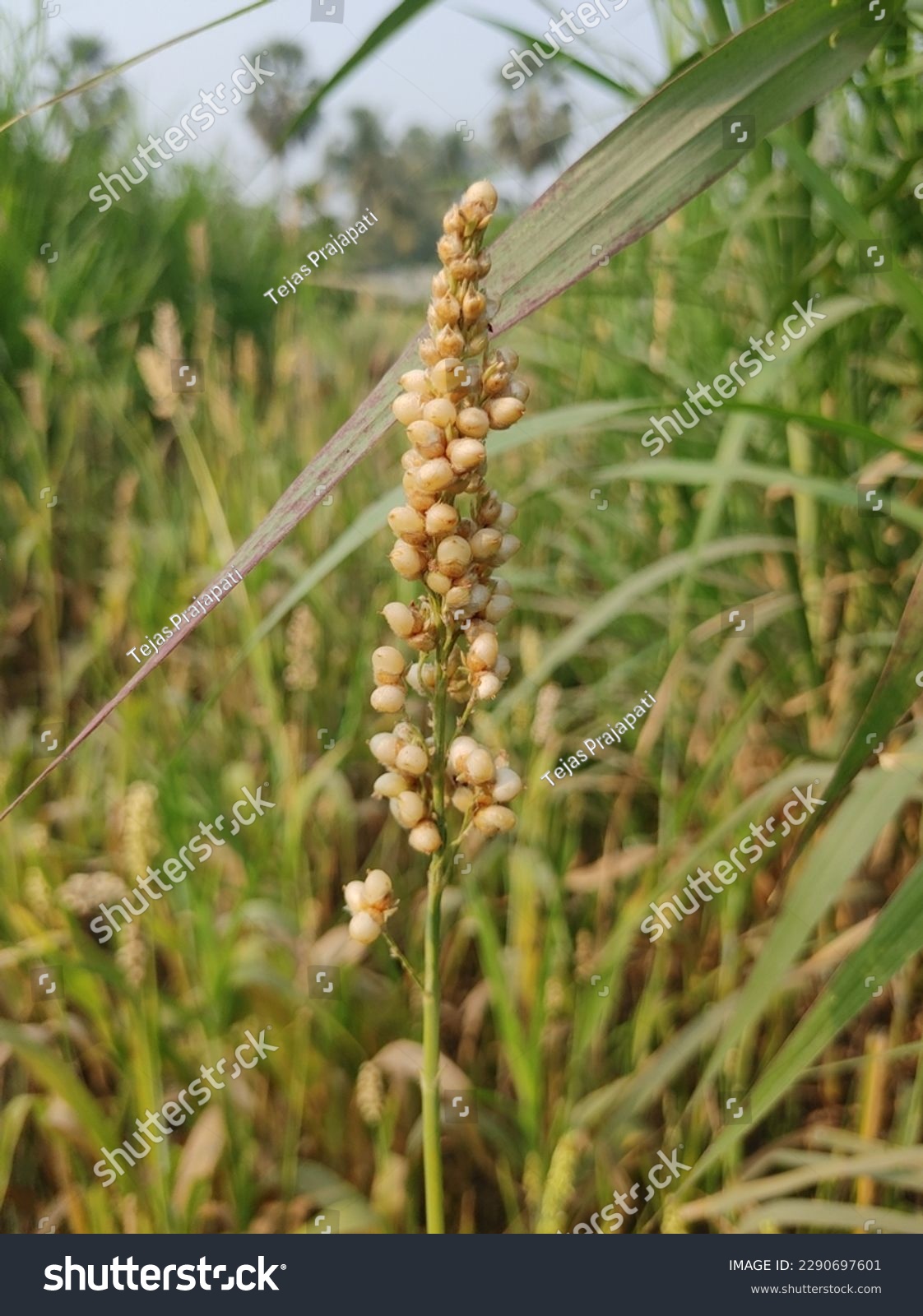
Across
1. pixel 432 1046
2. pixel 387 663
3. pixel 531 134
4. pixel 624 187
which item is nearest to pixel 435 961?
pixel 432 1046

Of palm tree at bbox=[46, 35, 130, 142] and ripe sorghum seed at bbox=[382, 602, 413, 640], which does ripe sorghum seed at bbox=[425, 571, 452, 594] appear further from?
palm tree at bbox=[46, 35, 130, 142]

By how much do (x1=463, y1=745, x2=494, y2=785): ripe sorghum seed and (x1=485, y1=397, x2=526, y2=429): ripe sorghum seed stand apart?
0.48ft

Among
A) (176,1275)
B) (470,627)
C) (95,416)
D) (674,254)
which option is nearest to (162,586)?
(95,416)

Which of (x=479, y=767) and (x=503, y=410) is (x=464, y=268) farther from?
(x=479, y=767)

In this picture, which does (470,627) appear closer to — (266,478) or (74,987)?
(74,987)

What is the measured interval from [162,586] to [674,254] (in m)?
1.05

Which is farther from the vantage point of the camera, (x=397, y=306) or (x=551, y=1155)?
(x=397, y=306)

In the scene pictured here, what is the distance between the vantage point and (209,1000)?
1197 millimetres

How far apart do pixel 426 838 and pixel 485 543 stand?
0.13 m

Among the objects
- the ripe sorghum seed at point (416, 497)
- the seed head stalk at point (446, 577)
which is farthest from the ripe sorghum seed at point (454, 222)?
the ripe sorghum seed at point (416, 497)

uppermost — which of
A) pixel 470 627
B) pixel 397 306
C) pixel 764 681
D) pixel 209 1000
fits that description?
pixel 397 306

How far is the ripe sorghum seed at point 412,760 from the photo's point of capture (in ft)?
1.54

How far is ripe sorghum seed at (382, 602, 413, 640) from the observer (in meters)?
0.47

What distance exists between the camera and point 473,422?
44 cm
